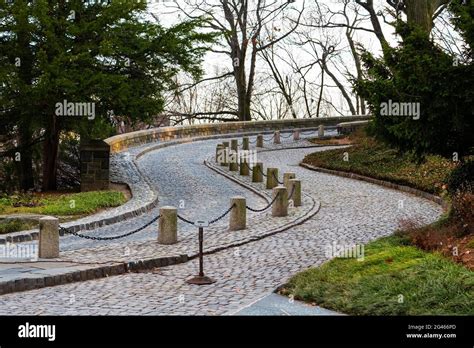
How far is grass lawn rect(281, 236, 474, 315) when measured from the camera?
7.56m

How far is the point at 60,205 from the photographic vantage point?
17.4 meters

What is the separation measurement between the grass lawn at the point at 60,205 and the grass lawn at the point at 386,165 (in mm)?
7869

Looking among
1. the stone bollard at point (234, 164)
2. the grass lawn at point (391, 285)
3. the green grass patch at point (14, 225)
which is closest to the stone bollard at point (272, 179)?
Answer: the stone bollard at point (234, 164)

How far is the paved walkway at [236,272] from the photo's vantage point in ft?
27.6

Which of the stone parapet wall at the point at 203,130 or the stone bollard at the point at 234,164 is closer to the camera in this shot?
the stone bollard at the point at 234,164

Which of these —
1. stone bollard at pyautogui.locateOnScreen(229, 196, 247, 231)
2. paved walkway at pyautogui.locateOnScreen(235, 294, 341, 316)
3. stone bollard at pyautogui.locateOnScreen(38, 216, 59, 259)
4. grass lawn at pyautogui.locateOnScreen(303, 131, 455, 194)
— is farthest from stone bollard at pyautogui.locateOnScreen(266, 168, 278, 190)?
paved walkway at pyautogui.locateOnScreen(235, 294, 341, 316)

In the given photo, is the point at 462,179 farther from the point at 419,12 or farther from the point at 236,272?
the point at 419,12

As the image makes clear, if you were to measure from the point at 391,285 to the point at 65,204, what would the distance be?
1129 centimetres

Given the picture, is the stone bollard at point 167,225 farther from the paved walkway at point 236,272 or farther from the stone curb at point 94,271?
the paved walkway at point 236,272

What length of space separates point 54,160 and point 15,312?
16.1 metres

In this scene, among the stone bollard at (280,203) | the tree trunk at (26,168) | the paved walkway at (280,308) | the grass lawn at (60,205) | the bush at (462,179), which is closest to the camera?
the paved walkway at (280,308)

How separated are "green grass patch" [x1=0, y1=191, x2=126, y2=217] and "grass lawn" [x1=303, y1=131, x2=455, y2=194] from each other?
7.83 meters

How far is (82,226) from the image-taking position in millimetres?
15000
